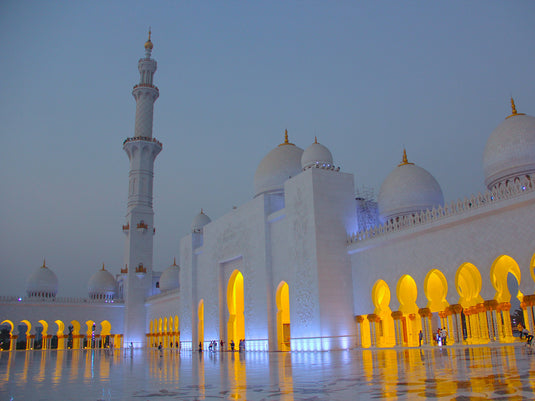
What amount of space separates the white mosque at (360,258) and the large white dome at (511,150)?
0.03 m

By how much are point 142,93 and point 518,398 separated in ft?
84.7

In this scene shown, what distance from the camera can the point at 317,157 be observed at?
15.9 metres

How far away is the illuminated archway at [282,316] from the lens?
1577 cm

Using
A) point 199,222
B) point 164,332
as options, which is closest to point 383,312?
point 199,222

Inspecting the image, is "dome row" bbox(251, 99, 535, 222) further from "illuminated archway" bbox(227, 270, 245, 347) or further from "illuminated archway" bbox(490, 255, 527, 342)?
"illuminated archway" bbox(227, 270, 245, 347)

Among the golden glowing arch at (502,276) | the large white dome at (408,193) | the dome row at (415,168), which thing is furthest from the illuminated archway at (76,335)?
the golden glowing arch at (502,276)

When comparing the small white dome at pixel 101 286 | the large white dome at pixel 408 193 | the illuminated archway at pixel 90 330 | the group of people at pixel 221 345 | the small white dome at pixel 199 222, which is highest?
the small white dome at pixel 199 222

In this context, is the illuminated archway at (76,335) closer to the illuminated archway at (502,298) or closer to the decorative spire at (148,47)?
the decorative spire at (148,47)

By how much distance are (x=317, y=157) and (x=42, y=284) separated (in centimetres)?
1981

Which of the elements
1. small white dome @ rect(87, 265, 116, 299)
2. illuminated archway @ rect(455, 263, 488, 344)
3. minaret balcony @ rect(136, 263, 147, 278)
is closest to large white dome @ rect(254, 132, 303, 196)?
illuminated archway @ rect(455, 263, 488, 344)

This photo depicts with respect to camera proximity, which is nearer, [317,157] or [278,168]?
[317,157]

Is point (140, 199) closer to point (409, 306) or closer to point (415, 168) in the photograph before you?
point (415, 168)

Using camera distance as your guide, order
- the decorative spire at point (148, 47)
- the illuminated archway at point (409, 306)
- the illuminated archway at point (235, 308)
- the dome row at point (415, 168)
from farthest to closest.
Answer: the decorative spire at point (148, 47)
the illuminated archway at point (235, 308)
the illuminated archway at point (409, 306)
the dome row at point (415, 168)

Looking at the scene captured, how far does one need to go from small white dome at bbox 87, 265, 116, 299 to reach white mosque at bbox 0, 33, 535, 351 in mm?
8044
